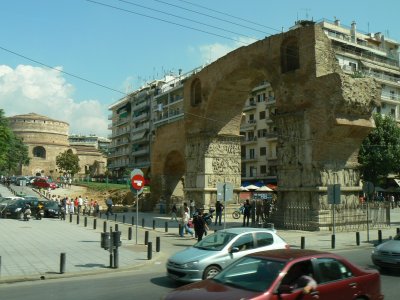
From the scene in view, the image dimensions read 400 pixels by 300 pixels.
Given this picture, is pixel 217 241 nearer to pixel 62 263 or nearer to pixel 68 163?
pixel 62 263

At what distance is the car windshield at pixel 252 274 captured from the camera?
5806 millimetres

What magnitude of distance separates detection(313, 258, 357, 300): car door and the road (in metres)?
2.55

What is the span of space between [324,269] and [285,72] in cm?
1989

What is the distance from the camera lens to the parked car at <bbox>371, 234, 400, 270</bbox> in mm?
11250

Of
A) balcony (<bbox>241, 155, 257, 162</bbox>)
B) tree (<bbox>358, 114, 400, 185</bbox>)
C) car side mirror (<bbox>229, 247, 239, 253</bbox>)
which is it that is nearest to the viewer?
car side mirror (<bbox>229, 247, 239, 253</bbox>)

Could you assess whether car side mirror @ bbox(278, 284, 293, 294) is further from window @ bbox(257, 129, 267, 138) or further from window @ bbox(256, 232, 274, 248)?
window @ bbox(257, 129, 267, 138)

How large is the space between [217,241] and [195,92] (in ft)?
80.2

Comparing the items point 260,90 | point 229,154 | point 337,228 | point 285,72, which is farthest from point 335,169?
point 260,90

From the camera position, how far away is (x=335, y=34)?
5725 cm

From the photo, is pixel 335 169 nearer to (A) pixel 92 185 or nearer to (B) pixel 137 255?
(B) pixel 137 255

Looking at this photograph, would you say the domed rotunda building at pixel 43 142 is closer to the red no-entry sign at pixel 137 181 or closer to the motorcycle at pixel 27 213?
the motorcycle at pixel 27 213

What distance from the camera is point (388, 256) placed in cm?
1141

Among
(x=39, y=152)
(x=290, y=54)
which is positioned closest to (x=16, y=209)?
(x=290, y=54)

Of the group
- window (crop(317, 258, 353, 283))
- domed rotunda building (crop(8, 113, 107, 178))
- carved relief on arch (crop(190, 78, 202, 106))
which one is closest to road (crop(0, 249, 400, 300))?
window (crop(317, 258, 353, 283))
